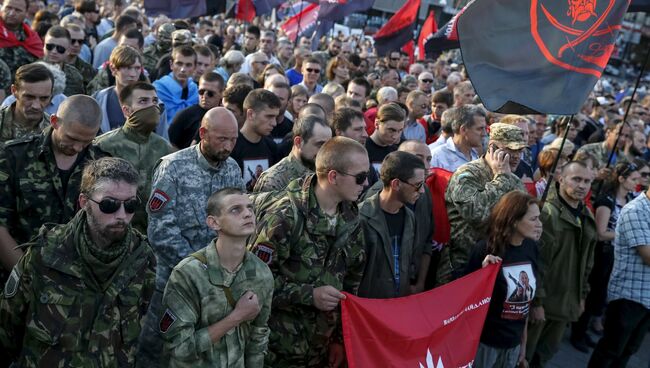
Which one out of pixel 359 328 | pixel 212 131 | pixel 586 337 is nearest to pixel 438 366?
pixel 359 328

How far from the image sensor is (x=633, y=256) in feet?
19.9

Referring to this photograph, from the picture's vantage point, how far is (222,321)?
138 inches

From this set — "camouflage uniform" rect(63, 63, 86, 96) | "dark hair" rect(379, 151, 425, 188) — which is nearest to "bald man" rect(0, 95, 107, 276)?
"dark hair" rect(379, 151, 425, 188)

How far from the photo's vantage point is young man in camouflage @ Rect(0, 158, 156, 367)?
10.4 feet

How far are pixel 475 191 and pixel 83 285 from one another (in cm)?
323

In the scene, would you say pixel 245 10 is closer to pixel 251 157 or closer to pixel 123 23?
pixel 123 23

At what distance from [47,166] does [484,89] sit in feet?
8.80

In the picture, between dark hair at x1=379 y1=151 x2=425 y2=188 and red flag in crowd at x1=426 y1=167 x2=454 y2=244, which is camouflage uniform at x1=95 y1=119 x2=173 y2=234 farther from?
red flag in crowd at x1=426 y1=167 x2=454 y2=244

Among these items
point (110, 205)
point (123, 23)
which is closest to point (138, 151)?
point (110, 205)

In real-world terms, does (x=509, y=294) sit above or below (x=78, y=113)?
below

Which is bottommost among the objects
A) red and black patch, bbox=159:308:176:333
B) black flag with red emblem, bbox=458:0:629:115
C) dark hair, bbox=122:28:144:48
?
dark hair, bbox=122:28:144:48

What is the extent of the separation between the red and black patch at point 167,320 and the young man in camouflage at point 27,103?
6.28ft

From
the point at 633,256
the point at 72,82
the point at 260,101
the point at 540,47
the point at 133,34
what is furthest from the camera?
the point at 133,34

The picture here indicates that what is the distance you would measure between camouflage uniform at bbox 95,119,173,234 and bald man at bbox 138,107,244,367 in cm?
41
